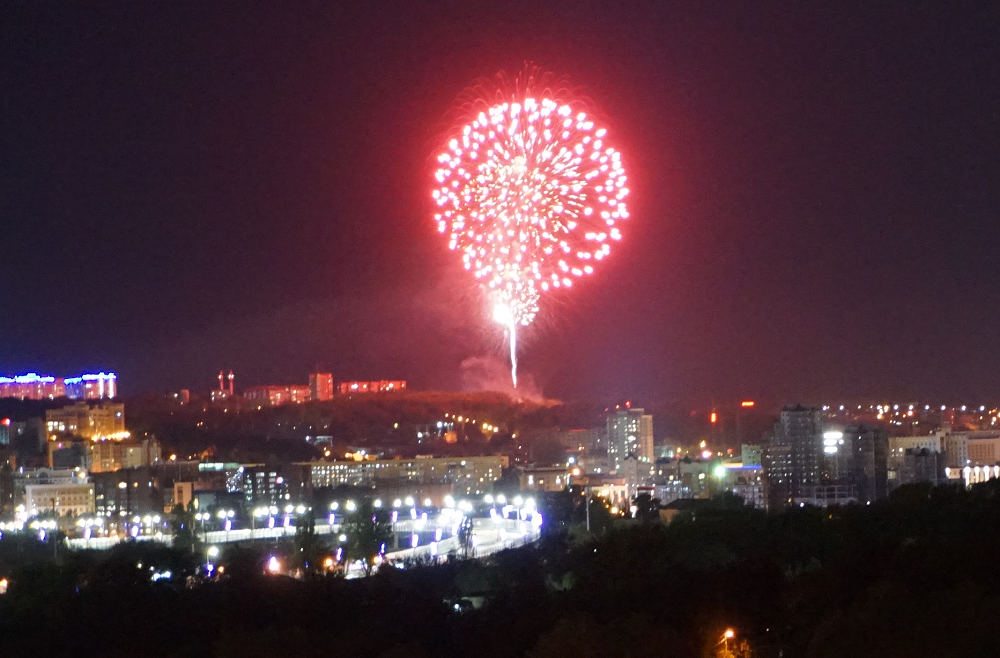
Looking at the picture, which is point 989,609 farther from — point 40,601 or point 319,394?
point 319,394

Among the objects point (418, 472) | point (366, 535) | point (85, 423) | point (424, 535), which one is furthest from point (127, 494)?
point (366, 535)

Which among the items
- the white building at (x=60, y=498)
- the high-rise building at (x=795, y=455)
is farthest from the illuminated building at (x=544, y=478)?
the white building at (x=60, y=498)

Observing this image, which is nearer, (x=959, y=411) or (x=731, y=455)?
(x=731, y=455)

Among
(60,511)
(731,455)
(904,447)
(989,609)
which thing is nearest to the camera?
(989,609)

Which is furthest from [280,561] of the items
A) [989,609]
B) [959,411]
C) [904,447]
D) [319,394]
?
[959,411]

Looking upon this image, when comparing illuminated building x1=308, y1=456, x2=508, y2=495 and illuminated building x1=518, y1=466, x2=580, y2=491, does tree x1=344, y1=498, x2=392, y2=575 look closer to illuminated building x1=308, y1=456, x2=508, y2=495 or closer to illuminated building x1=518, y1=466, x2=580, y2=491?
illuminated building x1=518, y1=466, x2=580, y2=491

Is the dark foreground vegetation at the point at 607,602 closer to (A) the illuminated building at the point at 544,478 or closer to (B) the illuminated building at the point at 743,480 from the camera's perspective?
(B) the illuminated building at the point at 743,480

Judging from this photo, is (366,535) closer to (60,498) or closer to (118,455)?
(60,498)

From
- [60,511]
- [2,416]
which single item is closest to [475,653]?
[60,511]

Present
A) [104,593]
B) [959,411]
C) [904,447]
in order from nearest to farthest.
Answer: [104,593], [904,447], [959,411]
